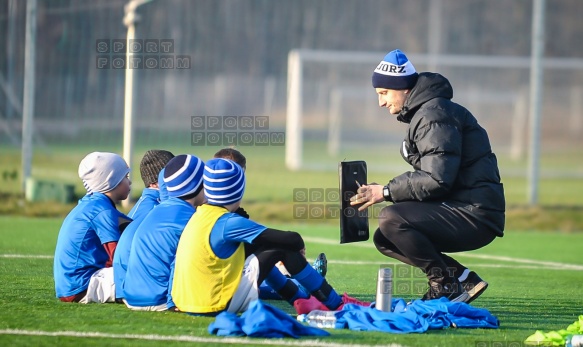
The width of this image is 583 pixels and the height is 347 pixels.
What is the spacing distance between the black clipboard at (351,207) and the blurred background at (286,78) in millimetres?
11929

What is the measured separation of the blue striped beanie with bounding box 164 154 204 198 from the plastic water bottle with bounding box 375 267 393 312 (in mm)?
1486

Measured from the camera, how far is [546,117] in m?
29.0

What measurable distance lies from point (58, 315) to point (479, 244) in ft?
10.5

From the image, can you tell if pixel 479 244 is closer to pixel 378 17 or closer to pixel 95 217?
pixel 95 217

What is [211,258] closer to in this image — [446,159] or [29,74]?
[446,159]

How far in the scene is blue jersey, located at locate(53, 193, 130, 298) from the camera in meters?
7.54

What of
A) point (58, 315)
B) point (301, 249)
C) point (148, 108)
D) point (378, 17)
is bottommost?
point (58, 315)

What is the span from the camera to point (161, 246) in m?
7.11

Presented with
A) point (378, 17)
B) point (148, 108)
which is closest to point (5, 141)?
point (148, 108)

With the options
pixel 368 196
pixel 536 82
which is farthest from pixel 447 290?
pixel 536 82

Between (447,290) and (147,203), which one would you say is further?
(147,203)

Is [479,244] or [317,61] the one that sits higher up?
[317,61]

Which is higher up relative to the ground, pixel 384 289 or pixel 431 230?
pixel 431 230

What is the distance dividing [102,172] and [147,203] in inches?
22.5
